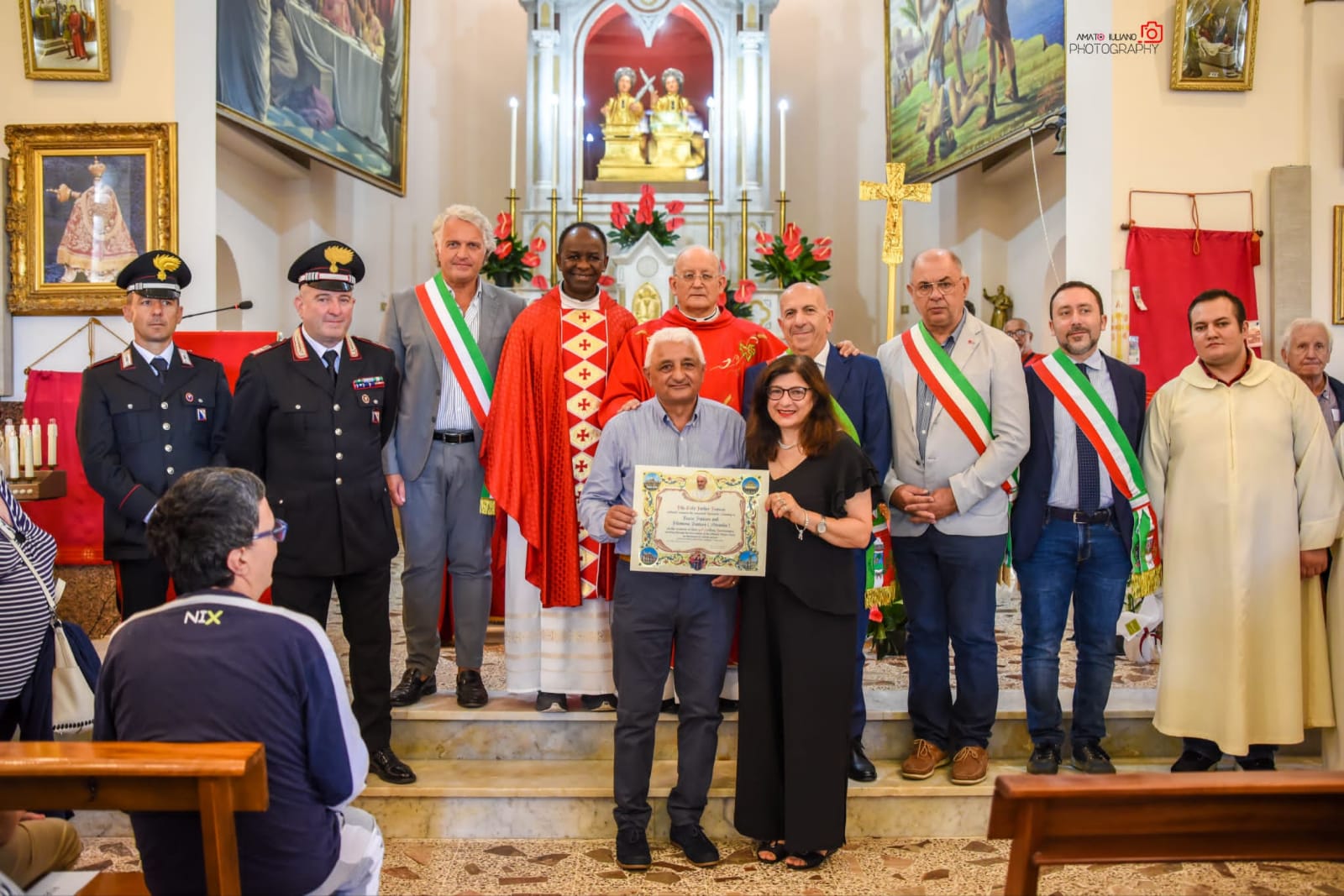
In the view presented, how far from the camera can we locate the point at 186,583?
7.02 ft

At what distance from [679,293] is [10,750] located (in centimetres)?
247

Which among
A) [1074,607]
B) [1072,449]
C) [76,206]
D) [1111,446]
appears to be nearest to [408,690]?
[1074,607]

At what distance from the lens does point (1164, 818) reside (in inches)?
87.8

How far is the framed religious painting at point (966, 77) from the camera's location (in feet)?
23.3

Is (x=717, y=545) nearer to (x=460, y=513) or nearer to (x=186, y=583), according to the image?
(x=460, y=513)

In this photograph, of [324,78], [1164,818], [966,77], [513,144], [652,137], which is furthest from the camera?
[652,137]

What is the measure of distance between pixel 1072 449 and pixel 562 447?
5.91 ft

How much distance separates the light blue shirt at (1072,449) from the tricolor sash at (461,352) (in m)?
2.03

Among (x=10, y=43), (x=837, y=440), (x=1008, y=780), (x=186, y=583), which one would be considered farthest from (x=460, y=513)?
(x=10, y=43)

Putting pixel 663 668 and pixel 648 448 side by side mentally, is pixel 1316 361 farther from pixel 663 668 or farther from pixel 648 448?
pixel 663 668

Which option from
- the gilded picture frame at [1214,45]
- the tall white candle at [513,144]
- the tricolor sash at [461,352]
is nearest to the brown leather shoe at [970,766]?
the tricolor sash at [461,352]

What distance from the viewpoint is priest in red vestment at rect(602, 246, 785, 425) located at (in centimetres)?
384

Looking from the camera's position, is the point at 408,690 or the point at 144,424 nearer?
the point at 144,424

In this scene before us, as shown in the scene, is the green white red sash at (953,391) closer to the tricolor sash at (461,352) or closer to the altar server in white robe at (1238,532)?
the altar server in white robe at (1238,532)
